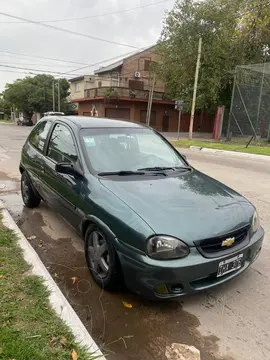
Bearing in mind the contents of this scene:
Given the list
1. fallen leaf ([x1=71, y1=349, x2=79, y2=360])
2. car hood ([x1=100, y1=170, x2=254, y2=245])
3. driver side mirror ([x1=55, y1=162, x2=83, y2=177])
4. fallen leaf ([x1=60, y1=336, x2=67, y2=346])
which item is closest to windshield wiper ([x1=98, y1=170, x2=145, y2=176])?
car hood ([x1=100, y1=170, x2=254, y2=245])

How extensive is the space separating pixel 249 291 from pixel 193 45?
23921mm

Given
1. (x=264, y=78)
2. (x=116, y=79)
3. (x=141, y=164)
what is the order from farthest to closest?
(x=116, y=79), (x=264, y=78), (x=141, y=164)

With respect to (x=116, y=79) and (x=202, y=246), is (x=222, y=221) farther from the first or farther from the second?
(x=116, y=79)

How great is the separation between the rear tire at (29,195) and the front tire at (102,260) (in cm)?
227

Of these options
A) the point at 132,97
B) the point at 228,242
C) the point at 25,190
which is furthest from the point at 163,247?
the point at 132,97

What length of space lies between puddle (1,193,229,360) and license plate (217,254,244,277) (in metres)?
0.47

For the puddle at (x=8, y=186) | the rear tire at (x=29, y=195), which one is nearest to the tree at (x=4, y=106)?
the puddle at (x=8, y=186)

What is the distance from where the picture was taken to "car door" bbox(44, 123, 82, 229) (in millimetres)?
3369

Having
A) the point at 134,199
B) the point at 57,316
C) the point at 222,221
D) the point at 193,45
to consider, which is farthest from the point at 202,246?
the point at 193,45

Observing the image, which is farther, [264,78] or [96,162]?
[264,78]

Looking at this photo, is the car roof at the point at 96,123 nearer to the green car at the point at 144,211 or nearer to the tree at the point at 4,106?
the green car at the point at 144,211

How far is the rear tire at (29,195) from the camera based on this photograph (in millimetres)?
5059

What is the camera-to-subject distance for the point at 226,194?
323 cm

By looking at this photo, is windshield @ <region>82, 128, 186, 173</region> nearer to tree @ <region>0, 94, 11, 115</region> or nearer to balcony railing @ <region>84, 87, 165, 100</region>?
balcony railing @ <region>84, 87, 165, 100</region>
